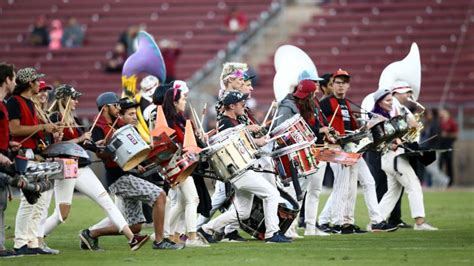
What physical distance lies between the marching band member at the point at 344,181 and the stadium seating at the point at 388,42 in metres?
14.2

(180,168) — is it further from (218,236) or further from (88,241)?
(218,236)

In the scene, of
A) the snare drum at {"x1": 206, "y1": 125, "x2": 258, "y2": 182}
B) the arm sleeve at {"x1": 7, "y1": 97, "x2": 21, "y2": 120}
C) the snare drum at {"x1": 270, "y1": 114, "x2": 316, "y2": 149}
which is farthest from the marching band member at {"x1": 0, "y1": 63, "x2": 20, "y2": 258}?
the snare drum at {"x1": 270, "y1": 114, "x2": 316, "y2": 149}

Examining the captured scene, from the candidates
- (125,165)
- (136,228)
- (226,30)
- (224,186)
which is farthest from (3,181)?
(226,30)

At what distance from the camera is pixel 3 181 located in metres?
12.9

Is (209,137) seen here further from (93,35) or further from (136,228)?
(93,35)

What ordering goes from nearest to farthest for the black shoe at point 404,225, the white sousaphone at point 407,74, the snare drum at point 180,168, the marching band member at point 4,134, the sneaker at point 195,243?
the marching band member at point 4,134 → the snare drum at point 180,168 → the sneaker at point 195,243 → the black shoe at point 404,225 → the white sousaphone at point 407,74

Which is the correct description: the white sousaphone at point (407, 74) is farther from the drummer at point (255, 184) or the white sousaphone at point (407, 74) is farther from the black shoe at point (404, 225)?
the drummer at point (255, 184)

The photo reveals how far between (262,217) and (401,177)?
106 inches

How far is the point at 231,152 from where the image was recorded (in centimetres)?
1422

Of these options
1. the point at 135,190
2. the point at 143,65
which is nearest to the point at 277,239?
the point at 135,190

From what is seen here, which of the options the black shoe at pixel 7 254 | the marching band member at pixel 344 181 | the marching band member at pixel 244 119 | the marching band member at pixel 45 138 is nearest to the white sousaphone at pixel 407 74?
the marching band member at pixel 344 181

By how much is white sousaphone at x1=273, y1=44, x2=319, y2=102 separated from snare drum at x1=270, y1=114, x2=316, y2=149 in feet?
6.18

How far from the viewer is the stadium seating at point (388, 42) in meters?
31.9

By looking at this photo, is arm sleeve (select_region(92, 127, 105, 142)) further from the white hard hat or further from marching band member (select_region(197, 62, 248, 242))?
the white hard hat
